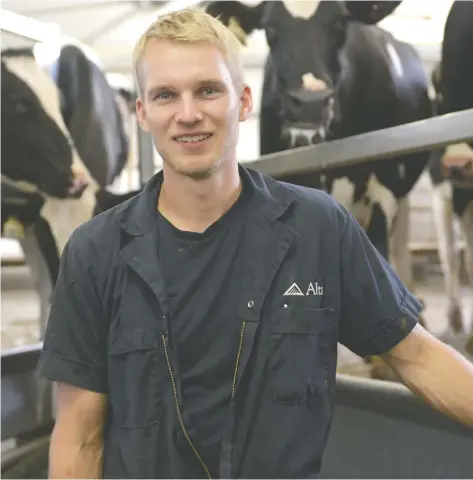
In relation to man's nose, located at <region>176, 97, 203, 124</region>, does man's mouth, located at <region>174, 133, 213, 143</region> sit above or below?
below

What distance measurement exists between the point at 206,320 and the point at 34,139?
1497 millimetres

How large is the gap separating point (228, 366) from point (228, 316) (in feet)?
0.22

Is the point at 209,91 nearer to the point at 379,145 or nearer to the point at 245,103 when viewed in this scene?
the point at 245,103

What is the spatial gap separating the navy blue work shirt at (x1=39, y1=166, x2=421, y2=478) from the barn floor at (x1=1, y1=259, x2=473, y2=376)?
99 centimetres

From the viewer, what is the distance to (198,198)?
0.79m

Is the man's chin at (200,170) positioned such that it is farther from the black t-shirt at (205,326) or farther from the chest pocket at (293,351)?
the chest pocket at (293,351)

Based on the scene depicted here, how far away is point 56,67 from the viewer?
218cm

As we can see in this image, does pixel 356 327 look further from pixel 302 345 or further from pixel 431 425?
pixel 431 425

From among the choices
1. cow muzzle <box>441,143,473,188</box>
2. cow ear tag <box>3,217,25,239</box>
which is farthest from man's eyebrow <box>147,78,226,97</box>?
cow ear tag <box>3,217,25,239</box>

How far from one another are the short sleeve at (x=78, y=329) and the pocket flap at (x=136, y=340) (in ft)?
0.11

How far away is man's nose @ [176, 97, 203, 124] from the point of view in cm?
73

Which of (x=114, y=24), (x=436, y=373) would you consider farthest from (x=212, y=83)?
(x=114, y=24)

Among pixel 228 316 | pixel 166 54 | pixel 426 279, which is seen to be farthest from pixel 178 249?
pixel 426 279

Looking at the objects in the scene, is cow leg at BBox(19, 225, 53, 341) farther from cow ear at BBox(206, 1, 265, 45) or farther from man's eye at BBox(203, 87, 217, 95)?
man's eye at BBox(203, 87, 217, 95)
